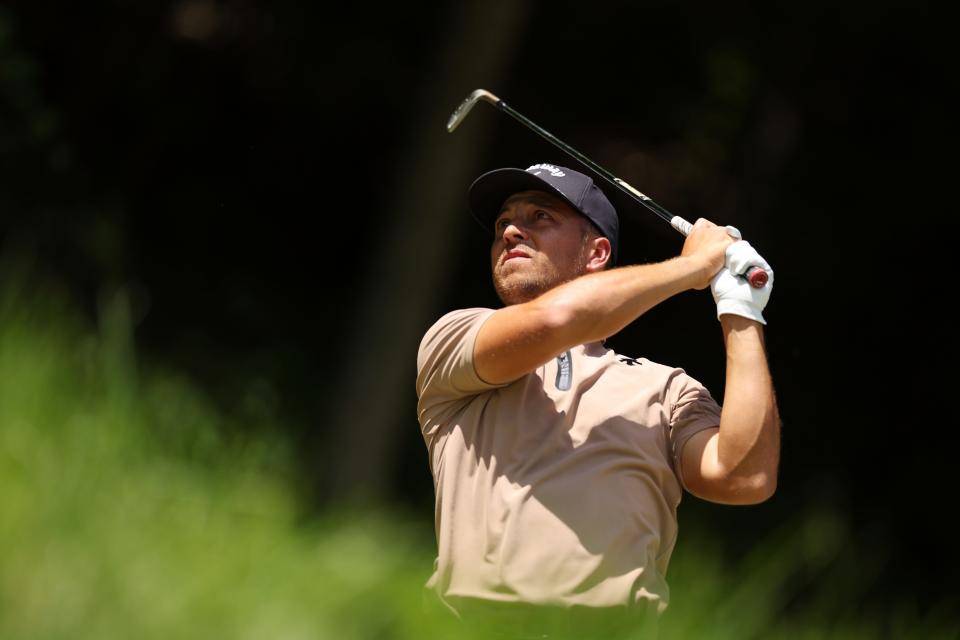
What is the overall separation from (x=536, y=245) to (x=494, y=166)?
5.63 meters

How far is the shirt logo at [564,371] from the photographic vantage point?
3.26 metres

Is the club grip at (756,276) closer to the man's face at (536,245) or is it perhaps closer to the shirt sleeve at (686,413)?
the shirt sleeve at (686,413)

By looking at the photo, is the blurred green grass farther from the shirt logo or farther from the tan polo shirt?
the shirt logo

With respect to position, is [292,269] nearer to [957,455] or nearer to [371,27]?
[371,27]

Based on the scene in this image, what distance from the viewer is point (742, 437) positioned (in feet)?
10.2

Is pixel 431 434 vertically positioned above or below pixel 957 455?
above

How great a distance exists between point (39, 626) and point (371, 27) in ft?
25.9

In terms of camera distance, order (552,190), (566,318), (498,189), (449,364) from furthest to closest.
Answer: (498,189) < (552,190) < (449,364) < (566,318)

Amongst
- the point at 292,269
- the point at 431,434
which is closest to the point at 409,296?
the point at 292,269

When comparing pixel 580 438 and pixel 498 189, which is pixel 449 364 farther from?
pixel 498 189

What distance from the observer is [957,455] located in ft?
32.3

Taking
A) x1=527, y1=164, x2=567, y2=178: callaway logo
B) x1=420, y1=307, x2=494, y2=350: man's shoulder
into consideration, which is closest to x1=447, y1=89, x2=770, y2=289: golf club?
x1=527, y1=164, x2=567, y2=178: callaway logo

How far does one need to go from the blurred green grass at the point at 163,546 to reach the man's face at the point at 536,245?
1074 mm

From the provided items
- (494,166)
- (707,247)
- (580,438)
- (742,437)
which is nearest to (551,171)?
(707,247)
